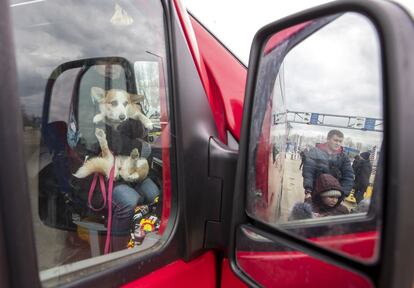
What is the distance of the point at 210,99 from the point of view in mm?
1461

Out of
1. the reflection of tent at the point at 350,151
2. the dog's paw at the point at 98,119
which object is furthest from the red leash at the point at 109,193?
the reflection of tent at the point at 350,151

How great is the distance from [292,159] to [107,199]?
548mm

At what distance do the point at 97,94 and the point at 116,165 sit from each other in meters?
0.21

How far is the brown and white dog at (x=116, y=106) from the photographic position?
3.55 ft

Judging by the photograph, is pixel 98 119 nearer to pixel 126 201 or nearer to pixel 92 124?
pixel 92 124

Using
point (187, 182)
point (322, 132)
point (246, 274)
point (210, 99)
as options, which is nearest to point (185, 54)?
point (210, 99)

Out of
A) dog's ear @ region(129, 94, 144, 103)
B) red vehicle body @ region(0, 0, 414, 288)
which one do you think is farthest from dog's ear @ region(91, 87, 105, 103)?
red vehicle body @ region(0, 0, 414, 288)

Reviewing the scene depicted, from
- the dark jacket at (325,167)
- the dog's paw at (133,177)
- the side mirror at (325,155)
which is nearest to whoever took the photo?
the side mirror at (325,155)

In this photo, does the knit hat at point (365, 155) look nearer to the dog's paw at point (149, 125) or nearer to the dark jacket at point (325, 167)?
the dark jacket at point (325, 167)

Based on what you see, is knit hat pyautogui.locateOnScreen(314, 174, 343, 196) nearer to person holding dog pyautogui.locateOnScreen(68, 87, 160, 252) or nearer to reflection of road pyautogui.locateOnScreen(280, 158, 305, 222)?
reflection of road pyautogui.locateOnScreen(280, 158, 305, 222)

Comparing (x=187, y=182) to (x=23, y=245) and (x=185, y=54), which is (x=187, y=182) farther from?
(x=23, y=245)

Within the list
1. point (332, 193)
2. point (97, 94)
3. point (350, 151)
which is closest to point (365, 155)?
point (350, 151)

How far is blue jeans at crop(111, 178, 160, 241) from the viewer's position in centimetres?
114

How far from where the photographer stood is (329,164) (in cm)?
105
